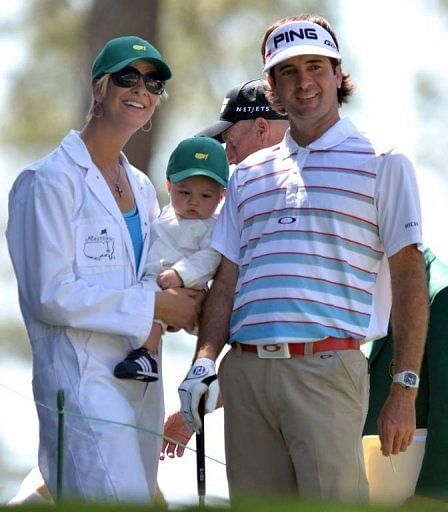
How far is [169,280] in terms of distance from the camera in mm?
5293

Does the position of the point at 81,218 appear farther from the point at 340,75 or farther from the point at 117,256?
the point at 340,75

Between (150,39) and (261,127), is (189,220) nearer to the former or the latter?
(261,127)

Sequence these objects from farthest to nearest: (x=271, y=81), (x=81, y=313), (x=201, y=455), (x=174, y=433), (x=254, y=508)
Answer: (x=174, y=433) < (x=271, y=81) < (x=201, y=455) < (x=81, y=313) < (x=254, y=508)

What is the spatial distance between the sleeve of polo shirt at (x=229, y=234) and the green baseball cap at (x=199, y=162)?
97 mm

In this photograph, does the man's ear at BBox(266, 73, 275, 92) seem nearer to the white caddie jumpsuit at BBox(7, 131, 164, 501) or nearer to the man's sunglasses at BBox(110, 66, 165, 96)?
the man's sunglasses at BBox(110, 66, 165, 96)

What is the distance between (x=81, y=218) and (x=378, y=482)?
1.28m

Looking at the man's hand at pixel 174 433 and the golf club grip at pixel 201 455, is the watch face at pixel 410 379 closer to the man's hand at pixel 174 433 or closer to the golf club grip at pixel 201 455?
the golf club grip at pixel 201 455

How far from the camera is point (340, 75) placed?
5.45 metres

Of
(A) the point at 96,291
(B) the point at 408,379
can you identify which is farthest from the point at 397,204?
(A) the point at 96,291

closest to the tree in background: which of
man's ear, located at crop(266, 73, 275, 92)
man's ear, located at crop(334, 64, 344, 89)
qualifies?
man's ear, located at crop(266, 73, 275, 92)

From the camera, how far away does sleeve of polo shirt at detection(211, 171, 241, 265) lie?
537 centimetres

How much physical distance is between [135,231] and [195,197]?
226 millimetres

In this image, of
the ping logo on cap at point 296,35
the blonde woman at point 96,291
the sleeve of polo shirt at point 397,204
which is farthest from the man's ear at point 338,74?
the blonde woman at point 96,291

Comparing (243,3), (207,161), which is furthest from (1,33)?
→ (207,161)
